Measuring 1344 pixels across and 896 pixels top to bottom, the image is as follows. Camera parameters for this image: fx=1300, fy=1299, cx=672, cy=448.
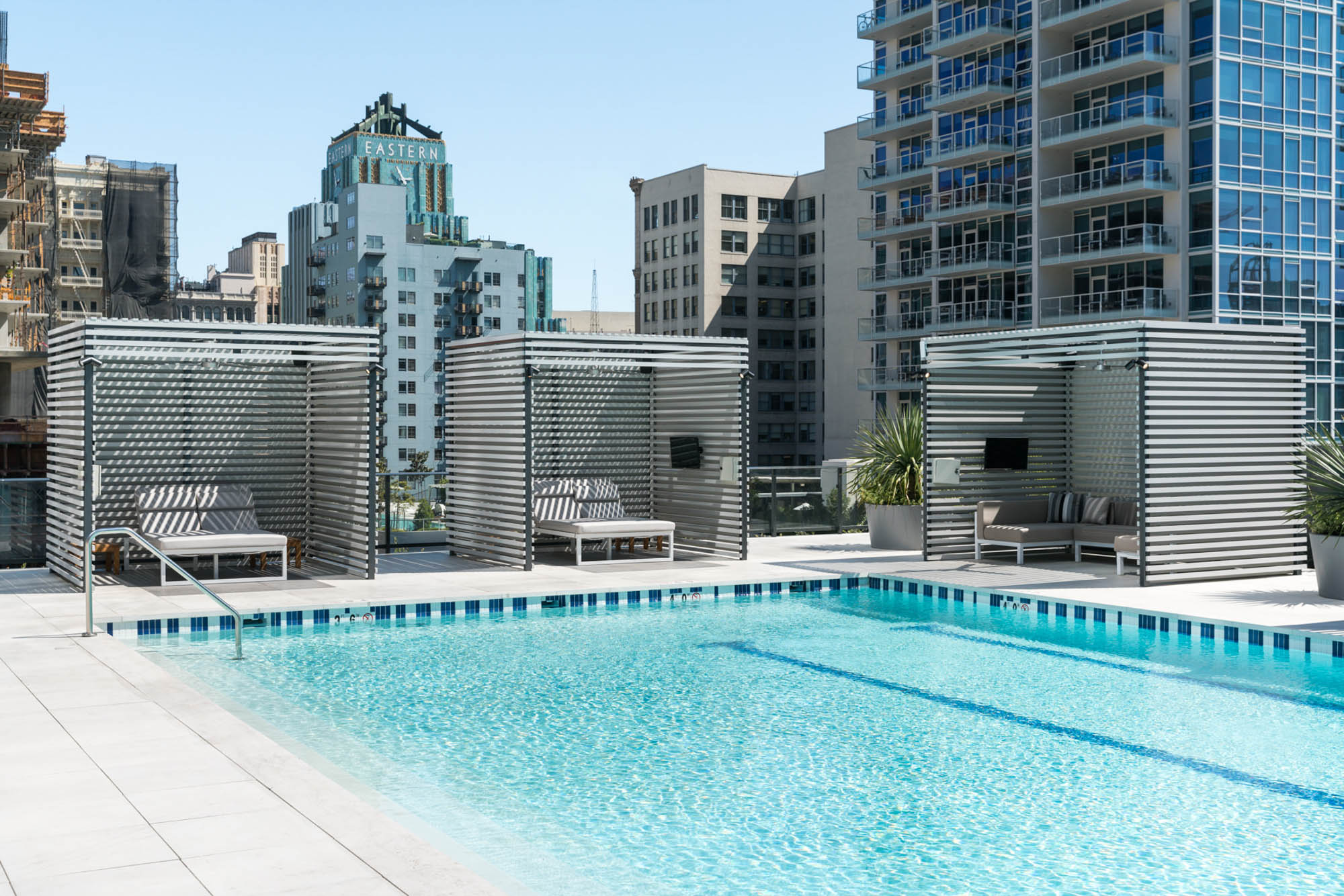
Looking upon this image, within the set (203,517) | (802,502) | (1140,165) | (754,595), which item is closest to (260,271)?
(1140,165)

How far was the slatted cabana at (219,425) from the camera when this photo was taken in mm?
13039

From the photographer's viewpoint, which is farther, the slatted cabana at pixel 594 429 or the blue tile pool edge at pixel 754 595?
the slatted cabana at pixel 594 429

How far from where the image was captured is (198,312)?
155250 mm

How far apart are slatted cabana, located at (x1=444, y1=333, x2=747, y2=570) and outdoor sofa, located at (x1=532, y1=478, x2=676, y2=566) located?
1.44ft

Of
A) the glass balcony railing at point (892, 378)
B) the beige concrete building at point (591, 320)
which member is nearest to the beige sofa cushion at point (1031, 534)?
the glass balcony railing at point (892, 378)

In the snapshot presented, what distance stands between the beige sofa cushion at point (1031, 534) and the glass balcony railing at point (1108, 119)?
98.6 feet

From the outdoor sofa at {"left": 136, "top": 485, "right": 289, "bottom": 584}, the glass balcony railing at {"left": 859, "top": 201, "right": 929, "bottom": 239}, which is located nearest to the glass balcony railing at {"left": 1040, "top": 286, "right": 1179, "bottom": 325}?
the glass balcony railing at {"left": 859, "top": 201, "right": 929, "bottom": 239}

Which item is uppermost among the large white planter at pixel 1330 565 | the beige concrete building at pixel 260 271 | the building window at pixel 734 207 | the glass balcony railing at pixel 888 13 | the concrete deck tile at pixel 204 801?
the beige concrete building at pixel 260 271

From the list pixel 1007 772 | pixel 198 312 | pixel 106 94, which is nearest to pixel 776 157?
pixel 106 94

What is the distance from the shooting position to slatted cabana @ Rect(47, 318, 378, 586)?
1304 centimetres

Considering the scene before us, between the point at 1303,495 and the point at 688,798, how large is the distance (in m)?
9.69

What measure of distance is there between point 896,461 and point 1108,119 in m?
30.1

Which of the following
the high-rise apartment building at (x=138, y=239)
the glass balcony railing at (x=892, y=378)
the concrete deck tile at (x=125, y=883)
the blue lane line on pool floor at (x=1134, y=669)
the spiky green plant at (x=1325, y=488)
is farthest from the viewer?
the high-rise apartment building at (x=138, y=239)

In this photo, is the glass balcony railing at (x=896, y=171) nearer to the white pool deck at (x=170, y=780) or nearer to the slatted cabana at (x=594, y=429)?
the slatted cabana at (x=594, y=429)
